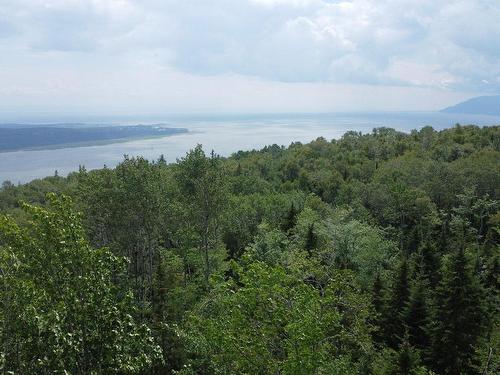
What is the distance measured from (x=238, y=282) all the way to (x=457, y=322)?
1085cm

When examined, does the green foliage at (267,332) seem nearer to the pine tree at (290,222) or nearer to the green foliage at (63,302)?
the green foliage at (63,302)

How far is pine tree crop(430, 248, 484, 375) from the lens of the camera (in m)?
20.5

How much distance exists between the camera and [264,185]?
6862cm

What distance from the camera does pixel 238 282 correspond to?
23.7 meters

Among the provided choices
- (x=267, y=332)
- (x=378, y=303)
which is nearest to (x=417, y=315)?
(x=378, y=303)

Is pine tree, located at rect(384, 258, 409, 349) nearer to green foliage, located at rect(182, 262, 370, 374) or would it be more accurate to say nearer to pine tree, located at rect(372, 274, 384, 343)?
pine tree, located at rect(372, 274, 384, 343)

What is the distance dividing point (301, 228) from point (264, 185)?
31.9 meters

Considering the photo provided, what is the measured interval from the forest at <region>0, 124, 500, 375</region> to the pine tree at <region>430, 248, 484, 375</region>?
62 mm

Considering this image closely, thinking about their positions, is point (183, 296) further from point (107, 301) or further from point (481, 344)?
point (107, 301)

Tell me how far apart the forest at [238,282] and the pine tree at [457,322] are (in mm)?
62

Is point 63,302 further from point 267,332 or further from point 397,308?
point 397,308

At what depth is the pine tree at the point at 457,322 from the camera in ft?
67.4

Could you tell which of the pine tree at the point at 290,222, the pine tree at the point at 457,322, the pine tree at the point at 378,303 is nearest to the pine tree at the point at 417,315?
the pine tree at the point at 457,322

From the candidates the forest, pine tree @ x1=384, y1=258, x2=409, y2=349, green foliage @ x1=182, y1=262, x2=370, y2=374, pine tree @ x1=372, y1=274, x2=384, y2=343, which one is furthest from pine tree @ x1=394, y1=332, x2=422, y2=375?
pine tree @ x1=372, y1=274, x2=384, y2=343
